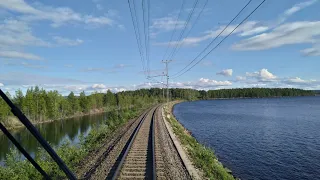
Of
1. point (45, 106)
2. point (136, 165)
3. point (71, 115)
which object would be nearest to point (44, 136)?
point (45, 106)

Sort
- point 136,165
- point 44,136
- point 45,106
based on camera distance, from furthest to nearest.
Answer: point 45,106
point 44,136
point 136,165

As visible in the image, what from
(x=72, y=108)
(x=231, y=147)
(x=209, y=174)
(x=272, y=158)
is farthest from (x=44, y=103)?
(x=209, y=174)

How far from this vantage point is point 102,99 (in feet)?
456

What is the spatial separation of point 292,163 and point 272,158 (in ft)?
6.39

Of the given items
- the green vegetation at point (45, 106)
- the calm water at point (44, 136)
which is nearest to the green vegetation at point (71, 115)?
the green vegetation at point (45, 106)

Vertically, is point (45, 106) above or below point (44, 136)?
above

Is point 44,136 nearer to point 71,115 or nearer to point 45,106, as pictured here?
point 45,106

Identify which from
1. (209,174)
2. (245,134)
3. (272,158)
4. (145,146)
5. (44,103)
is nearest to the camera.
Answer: (209,174)

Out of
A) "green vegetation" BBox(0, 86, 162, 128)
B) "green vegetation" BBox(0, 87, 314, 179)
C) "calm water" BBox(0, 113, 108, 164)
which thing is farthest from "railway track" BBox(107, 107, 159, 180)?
"green vegetation" BBox(0, 86, 162, 128)

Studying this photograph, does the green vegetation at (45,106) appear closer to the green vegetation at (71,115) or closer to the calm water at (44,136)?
Result: the green vegetation at (71,115)

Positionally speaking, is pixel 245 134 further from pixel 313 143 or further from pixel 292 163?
pixel 292 163

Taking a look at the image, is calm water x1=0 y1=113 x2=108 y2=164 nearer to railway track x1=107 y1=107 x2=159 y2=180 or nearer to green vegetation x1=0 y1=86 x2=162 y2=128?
green vegetation x1=0 y1=86 x2=162 y2=128

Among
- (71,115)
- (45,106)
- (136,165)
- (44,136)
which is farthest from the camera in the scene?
(71,115)

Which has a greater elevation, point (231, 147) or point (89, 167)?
point (89, 167)
